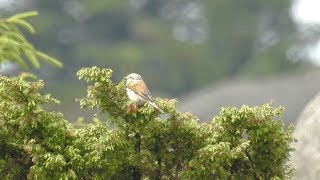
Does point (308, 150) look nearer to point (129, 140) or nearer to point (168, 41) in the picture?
point (129, 140)

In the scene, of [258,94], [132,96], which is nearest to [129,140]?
[132,96]

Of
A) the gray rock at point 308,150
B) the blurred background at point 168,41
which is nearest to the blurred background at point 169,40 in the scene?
the blurred background at point 168,41

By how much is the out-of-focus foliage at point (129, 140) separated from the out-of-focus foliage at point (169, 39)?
25496 millimetres

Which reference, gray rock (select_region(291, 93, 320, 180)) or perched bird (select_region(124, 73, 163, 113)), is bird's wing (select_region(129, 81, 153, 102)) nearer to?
perched bird (select_region(124, 73, 163, 113))

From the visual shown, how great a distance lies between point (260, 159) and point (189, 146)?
2.30ft

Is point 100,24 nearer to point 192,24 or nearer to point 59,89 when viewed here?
point 192,24

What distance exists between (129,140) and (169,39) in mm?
28005

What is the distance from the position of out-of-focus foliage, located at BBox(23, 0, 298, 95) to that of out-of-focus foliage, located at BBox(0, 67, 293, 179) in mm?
25496

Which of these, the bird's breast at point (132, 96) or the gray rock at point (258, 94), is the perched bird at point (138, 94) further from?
the gray rock at point (258, 94)

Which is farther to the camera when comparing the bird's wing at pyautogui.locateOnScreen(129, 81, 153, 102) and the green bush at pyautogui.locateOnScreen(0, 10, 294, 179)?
the bird's wing at pyautogui.locateOnScreen(129, 81, 153, 102)

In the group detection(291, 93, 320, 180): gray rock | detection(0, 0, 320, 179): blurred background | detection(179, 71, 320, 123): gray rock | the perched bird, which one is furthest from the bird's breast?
detection(0, 0, 320, 179): blurred background

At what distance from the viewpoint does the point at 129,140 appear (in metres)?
7.52

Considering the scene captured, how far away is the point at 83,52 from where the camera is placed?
110 ft

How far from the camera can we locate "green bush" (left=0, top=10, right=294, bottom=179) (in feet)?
23.7
